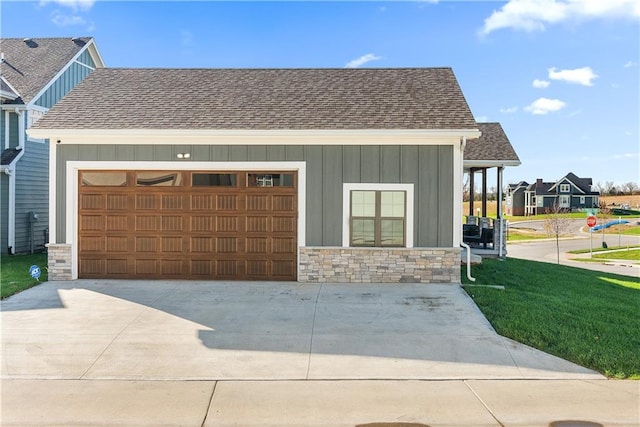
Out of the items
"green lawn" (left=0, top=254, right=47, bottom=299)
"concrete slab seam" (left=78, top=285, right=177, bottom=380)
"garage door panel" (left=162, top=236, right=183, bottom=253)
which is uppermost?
"garage door panel" (left=162, top=236, right=183, bottom=253)

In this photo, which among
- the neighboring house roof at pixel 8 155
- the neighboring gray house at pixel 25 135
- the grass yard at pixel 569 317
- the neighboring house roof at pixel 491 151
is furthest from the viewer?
the neighboring gray house at pixel 25 135

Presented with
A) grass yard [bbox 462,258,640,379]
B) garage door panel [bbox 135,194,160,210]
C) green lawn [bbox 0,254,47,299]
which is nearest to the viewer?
grass yard [bbox 462,258,640,379]

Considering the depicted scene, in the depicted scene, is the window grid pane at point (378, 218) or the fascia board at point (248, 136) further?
the window grid pane at point (378, 218)

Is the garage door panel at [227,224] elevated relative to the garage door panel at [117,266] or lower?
elevated

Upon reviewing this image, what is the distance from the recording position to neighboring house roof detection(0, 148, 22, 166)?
14.3 meters

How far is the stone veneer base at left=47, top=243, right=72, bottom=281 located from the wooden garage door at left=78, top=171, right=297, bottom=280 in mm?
251

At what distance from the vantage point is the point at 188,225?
10.3 m

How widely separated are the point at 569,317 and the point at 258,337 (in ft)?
16.4

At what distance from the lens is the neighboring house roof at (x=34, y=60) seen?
51.2 ft

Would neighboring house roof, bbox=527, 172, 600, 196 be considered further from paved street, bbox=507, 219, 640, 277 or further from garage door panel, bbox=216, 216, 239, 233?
garage door panel, bbox=216, 216, 239, 233

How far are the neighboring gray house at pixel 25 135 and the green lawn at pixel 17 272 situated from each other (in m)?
1.22

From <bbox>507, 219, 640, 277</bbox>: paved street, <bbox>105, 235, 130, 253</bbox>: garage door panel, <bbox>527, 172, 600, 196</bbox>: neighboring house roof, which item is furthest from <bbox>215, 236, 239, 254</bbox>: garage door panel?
<bbox>527, 172, 600, 196</bbox>: neighboring house roof

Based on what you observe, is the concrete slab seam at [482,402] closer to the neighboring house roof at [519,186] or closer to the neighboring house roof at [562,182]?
the neighboring house roof at [562,182]

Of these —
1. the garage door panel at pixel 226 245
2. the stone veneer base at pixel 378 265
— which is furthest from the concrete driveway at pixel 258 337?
the garage door panel at pixel 226 245
